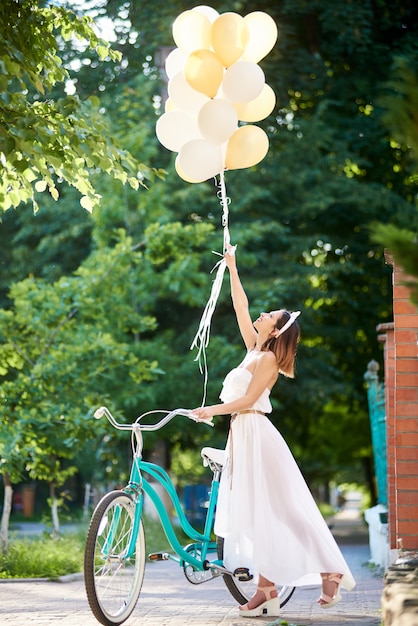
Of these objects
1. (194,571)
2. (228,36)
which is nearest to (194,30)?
(228,36)

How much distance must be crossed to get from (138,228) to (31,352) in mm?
5187

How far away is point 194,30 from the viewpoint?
6.94m

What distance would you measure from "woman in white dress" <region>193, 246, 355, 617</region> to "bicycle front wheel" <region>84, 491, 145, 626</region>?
58cm

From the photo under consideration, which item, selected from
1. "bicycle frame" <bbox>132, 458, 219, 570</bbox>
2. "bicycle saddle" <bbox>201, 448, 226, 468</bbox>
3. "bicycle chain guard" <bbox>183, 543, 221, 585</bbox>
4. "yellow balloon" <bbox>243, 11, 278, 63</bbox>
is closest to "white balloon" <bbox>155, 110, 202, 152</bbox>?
"yellow balloon" <bbox>243, 11, 278, 63</bbox>

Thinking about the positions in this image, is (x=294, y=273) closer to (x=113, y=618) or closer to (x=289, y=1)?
(x=289, y=1)

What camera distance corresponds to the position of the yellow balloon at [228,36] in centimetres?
680

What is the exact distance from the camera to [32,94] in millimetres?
16469

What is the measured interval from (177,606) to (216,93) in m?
3.70

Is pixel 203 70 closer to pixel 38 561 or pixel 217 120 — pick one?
pixel 217 120

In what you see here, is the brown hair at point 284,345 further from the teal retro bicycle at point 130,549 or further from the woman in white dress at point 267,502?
the teal retro bicycle at point 130,549

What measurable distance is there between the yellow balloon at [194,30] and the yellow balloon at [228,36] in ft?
0.30

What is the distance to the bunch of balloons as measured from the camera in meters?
6.78

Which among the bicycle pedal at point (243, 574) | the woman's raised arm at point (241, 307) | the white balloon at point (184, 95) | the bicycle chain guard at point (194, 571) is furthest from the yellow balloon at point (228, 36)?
the bicycle pedal at point (243, 574)

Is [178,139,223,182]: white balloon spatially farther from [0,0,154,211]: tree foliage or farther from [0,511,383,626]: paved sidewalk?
[0,511,383,626]: paved sidewalk
